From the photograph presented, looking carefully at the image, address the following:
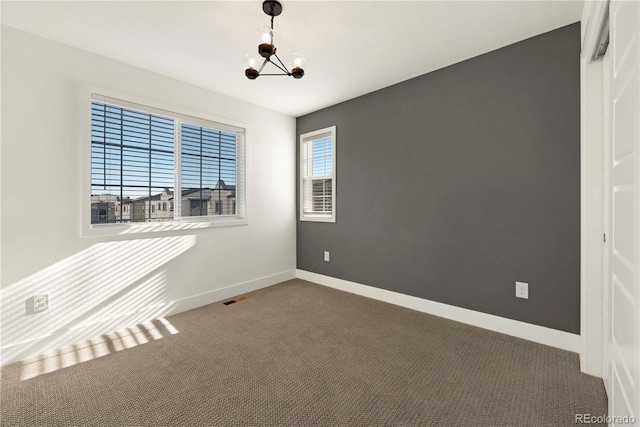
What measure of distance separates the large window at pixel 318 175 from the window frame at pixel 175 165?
0.94m

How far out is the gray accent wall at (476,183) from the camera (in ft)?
7.31

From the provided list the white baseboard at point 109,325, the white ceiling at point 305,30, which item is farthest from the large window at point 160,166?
the white baseboard at point 109,325

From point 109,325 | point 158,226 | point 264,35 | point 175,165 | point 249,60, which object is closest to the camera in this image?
point 264,35

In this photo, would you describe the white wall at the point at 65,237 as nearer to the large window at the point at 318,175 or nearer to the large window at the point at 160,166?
the large window at the point at 160,166

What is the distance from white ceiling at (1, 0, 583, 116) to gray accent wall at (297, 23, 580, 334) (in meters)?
0.29

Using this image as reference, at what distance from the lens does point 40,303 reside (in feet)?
7.37

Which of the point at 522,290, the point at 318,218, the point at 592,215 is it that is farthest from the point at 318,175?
the point at 592,215

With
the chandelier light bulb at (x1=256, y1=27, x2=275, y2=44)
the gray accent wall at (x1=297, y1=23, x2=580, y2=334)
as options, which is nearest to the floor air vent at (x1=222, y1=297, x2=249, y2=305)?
the gray accent wall at (x1=297, y1=23, x2=580, y2=334)

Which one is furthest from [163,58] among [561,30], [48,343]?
[561,30]

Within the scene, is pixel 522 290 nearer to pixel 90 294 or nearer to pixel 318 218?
pixel 318 218

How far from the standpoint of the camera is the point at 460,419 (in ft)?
5.01

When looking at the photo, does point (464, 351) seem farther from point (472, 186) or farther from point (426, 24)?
point (426, 24)

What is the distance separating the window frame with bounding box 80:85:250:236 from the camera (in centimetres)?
246

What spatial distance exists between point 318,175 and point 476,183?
213cm
